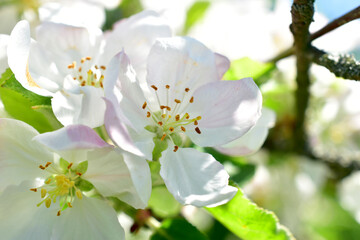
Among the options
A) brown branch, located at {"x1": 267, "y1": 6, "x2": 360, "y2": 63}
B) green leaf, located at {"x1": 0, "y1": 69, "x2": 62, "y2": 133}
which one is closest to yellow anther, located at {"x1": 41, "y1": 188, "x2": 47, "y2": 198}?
green leaf, located at {"x1": 0, "y1": 69, "x2": 62, "y2": 133}

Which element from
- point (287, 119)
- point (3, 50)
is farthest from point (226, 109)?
point (287, 119)

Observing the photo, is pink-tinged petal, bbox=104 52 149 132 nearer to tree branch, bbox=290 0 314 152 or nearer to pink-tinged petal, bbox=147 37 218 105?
pink-tinged petal, bbox=147 37 218 105

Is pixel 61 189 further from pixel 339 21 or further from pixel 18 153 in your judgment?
pixel 339 21

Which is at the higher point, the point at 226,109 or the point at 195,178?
the point at 226,109

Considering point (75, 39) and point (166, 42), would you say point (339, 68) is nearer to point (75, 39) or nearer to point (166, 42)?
point (166, 42)

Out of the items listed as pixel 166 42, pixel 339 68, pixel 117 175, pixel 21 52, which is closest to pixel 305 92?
pixel 339 68

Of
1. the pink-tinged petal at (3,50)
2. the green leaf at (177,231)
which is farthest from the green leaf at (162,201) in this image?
the pink-tinged petal at (3,50)
